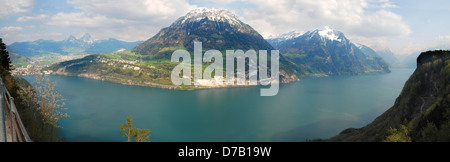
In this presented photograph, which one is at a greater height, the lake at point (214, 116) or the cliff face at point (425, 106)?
the cliff face at point (425, 106)

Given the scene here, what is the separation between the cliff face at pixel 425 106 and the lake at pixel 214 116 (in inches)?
802

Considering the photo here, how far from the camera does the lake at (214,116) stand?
196 feet

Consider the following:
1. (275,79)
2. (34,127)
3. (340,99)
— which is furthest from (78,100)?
(275,79)

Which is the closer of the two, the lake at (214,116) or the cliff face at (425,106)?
the cliff face at (425,106)

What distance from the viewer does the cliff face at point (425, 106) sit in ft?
96.6

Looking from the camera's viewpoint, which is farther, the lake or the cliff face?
the lake

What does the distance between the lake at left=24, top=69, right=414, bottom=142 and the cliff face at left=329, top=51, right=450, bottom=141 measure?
66.8 ft

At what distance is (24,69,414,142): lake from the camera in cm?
5969

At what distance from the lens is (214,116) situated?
257 ft

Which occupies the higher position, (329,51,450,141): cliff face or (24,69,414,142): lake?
(329,51,450,141): cliff face

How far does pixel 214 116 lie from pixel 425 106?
56.3 metres

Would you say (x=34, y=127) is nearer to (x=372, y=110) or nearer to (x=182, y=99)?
(x=182, y=99)
